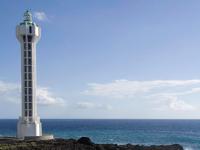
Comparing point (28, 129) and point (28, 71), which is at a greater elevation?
point (28, 71)

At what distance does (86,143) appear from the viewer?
139 ft

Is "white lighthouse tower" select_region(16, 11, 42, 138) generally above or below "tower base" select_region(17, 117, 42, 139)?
above

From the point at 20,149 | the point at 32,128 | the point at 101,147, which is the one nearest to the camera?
the point at 20,149

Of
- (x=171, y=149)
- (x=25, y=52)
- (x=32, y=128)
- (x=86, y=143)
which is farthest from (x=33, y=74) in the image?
(x=171, y=149)

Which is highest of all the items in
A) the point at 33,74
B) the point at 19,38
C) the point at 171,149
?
the point at 19,38

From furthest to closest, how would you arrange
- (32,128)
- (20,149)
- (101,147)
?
(32,128), (101,147), (20,149)

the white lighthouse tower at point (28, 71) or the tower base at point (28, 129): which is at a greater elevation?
the white lighthouse tower at point (28, 71)

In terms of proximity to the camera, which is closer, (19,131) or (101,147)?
(101,147)

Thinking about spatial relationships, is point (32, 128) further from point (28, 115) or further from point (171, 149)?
point (171, 149)

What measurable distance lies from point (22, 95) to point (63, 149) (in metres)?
13.6

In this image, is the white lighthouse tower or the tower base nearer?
the tower base

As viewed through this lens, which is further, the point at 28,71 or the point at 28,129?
the point at 28,71

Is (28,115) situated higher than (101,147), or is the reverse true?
(28,115)

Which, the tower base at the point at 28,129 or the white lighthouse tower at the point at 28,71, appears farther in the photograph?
the white lighthouse tower at the point at 28,71
